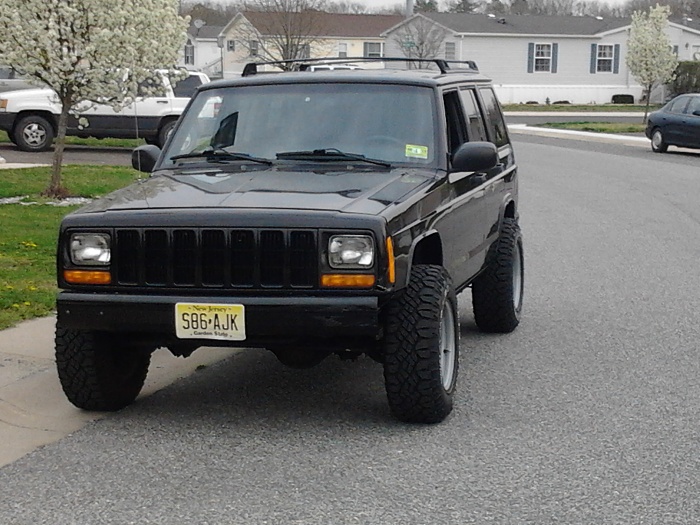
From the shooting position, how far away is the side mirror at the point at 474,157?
268 inches

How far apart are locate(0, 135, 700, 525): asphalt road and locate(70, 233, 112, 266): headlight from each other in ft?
2.84

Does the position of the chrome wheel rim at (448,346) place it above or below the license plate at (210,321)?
below

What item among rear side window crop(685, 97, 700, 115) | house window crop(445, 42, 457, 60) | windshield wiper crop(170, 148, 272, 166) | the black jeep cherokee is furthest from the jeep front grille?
house window crop(445, 42, 457, 60)

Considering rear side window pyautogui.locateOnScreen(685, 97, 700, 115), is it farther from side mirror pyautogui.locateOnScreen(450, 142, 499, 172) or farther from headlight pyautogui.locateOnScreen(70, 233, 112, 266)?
headlight pyautogui.locateOnScreen(70, 233, 112, 266)

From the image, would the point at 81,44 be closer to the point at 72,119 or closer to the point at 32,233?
the point at 32,233

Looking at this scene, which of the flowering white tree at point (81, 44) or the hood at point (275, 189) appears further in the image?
the flowering white tree at point (81, 44)

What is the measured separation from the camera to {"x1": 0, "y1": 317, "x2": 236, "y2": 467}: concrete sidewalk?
5969mm

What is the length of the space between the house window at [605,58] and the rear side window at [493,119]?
55.6 m

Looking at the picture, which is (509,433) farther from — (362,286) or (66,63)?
(66,63)

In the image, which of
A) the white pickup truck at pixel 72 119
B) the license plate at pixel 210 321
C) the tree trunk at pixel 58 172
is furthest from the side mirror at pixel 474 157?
the white pickup truck at pixel 72 119

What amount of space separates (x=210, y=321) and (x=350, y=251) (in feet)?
2.47

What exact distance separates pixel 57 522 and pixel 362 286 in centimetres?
179

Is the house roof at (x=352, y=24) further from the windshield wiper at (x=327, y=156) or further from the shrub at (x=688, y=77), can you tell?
the windshield wiper at (x=327, y=156)

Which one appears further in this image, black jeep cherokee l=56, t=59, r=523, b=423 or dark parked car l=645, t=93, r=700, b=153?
dark parked car l=645, t=93, r=700, b=153
